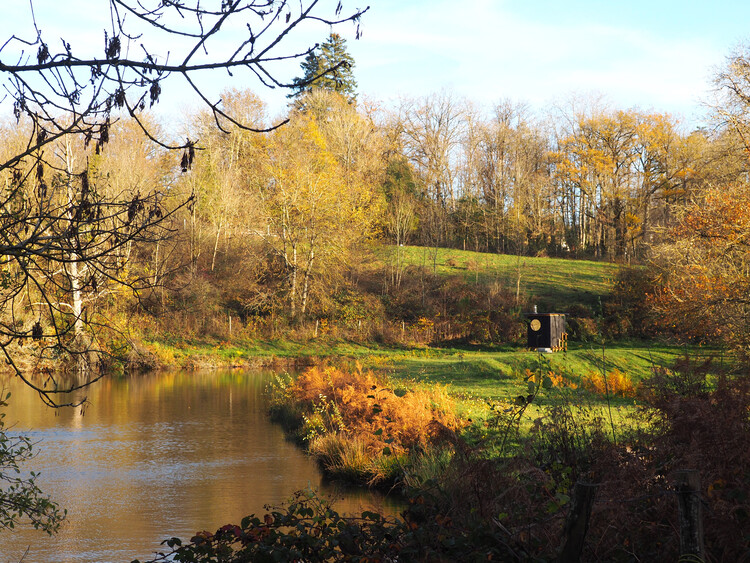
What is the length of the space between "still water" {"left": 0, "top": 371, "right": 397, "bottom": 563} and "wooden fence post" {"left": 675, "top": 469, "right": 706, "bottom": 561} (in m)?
4.34

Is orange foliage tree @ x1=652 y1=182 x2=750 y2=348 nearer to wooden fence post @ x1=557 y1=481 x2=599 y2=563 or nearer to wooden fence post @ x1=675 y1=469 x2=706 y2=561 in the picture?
wooden fence post @ x1=675 y1=469 x2=706 y2=561

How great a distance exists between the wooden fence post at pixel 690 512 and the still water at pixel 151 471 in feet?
14.2

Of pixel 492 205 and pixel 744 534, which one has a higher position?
pixel 492 205

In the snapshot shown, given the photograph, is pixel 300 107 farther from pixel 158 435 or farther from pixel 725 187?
pixel 158 435

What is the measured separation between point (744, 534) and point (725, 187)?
19789mm

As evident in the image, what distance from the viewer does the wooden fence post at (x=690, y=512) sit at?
11.7ft

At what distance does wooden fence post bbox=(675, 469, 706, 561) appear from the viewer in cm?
355

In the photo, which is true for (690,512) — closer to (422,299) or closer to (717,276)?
(717,276)

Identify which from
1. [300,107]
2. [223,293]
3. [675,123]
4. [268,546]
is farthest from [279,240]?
[268,546]

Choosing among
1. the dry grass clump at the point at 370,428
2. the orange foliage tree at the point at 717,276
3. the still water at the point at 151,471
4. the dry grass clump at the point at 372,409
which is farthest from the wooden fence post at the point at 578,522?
the orange foliage tree at the point at 717,276

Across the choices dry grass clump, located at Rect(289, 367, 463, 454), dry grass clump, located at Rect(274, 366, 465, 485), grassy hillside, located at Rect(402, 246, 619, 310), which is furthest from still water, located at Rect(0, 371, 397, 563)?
grassy hillside, located at Rect(402, 246, 619, 310)

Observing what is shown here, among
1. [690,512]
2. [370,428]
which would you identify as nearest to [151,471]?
[370,428]

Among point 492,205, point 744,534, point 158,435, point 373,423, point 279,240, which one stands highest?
point 492,205

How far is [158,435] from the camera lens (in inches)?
584
